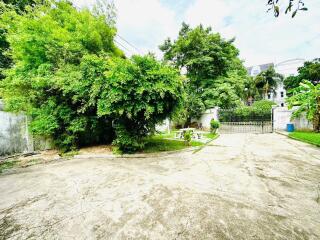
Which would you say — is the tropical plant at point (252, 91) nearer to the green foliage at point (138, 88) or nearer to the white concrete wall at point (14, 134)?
the green foliage at point (138, 88)

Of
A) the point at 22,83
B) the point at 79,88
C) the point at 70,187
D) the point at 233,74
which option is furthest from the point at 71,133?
the point at 233,74

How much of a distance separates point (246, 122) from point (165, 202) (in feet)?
47.4

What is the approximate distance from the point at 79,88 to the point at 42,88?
210 cm

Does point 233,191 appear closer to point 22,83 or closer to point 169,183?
point 169,183

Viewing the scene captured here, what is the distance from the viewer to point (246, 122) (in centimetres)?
1465

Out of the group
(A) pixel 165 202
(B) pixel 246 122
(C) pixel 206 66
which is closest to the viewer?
(A) pixel 165 202

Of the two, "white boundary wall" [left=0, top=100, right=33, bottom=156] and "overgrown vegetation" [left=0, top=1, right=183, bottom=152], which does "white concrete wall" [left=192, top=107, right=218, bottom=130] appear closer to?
"overgrown vegetation" [left=0, top=1, right=183, bottom=152]

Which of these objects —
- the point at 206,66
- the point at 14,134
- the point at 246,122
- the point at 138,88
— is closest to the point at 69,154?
the point at 14,134

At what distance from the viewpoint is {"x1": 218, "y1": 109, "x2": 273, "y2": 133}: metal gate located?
14367 mm

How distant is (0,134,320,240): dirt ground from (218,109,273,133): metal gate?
9.95 m

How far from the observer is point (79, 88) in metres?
6.27

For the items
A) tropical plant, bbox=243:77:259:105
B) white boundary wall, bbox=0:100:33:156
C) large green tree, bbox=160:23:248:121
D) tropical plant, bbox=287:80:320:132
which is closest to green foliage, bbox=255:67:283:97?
tropical plant, bbox=243:77:259:105

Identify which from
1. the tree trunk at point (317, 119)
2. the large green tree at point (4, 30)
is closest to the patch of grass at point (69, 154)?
the large green tree at point (4, 30)

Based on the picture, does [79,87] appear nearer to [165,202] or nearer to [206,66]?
[165,202]
